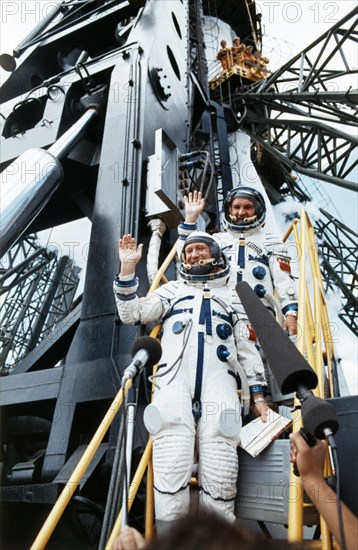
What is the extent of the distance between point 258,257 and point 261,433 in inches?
64.1

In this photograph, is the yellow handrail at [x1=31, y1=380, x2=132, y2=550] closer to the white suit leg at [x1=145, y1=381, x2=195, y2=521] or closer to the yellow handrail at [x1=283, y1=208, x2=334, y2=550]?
the white suit leg at [x1=145, y1=381, x2=195, y2=521]

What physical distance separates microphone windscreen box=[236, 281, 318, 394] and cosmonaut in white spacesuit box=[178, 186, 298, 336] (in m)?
1.28

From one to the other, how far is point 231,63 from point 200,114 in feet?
18.7

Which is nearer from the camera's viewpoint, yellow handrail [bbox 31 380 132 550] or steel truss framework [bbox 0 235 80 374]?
yellow handrail [bbox 31 380 132 550]

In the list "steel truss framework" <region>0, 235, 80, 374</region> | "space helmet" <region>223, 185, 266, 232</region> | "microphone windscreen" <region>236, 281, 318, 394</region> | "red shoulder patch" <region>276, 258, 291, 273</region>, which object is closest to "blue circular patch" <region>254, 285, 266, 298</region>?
"red shoulder patch" <region>276, 258, 291, 273</region>

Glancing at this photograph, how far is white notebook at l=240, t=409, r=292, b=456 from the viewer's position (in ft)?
7.34

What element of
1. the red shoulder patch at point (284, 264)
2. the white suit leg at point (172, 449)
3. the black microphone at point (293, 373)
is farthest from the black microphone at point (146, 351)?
the red shoulder patch at point (284, 264)

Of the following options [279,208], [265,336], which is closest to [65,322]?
[265,336]

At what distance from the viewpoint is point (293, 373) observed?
1531 millimetres

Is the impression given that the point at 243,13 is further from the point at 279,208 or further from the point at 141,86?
the point at 141,86

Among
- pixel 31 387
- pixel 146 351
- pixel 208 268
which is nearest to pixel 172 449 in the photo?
pixel 146 351

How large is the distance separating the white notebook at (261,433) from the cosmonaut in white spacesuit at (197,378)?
0.21 ft

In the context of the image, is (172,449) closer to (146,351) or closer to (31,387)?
(146,351)

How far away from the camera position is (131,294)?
9.34 feet
